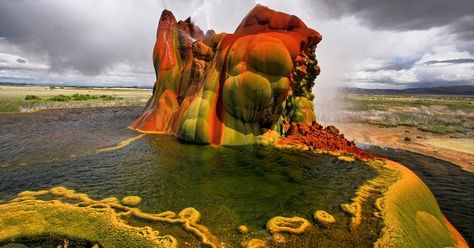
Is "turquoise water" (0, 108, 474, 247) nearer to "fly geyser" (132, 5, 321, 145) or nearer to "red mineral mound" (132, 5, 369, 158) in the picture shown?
"red mineral mound" (132, 5, 369, 158)

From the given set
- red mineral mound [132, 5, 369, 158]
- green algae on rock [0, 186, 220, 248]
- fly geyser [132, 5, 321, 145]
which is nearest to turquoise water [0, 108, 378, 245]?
green algae on rock [0, 186, 220, 248]

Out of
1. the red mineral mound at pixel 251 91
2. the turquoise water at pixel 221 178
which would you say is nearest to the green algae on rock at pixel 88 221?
the turquoise water at pixel 221 178

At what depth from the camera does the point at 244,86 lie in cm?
1892

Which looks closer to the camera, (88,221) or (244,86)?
(88,221)

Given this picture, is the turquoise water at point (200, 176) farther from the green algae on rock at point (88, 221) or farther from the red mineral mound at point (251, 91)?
the red mineral mound at point (251, 91)

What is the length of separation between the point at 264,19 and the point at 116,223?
17618 mm

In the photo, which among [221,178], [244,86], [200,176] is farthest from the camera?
[244,86]

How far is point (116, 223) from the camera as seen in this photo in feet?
28.8

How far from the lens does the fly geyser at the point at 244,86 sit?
62.2 ft

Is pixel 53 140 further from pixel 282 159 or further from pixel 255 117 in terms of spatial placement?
pixel 282 159

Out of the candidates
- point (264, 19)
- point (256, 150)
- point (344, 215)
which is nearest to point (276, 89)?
point (256, 150)

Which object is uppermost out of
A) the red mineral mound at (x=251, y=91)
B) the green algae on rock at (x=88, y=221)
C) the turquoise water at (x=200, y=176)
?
the red mineral mound at (x=251, y=91)

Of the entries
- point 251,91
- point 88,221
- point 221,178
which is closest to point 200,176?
point 221,178

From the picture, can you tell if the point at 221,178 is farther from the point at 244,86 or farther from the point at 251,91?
the point at 244,86
